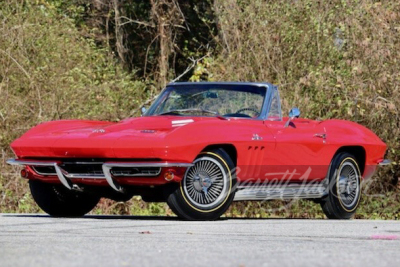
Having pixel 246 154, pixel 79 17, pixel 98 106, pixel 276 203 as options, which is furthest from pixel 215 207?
pixel 79 17

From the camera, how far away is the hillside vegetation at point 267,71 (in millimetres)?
16828

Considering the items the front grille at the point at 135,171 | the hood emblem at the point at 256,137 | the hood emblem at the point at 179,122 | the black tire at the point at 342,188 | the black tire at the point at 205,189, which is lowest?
the black tire at the point at 342,188

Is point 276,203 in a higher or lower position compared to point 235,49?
lower

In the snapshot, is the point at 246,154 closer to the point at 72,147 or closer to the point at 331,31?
the point at 72,147

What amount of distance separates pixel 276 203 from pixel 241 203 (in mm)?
548

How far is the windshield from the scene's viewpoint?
1179 cm

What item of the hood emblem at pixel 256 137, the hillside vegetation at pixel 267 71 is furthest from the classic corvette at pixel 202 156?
the hillside vegetation at pixel 267 71

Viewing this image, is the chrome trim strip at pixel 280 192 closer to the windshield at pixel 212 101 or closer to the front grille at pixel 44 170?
the windshield at pixel 212 101

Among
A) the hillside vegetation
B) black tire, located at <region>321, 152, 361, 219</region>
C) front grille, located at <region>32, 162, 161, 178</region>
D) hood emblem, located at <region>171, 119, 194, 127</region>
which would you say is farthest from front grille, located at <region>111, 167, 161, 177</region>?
the hillside vegetation

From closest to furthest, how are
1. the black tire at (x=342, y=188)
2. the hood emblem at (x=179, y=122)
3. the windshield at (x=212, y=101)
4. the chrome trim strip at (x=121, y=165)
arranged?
the chrome trim strip at (x=121, y=165) < the hood emblem at (x=179, y=122) < the windshield at (x=212, y=101) < the black tire at (x=342, y=188)

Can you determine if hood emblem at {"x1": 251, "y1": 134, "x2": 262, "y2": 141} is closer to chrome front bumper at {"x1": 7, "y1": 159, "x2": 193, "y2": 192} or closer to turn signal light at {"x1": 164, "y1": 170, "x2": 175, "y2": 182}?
chrome front bumper at {"x1": 7, "y1": 159, "x2": 193, "y2": 192}

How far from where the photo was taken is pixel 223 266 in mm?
5902

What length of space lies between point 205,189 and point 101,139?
3.76 feet

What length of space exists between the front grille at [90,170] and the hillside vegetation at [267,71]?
501cm
